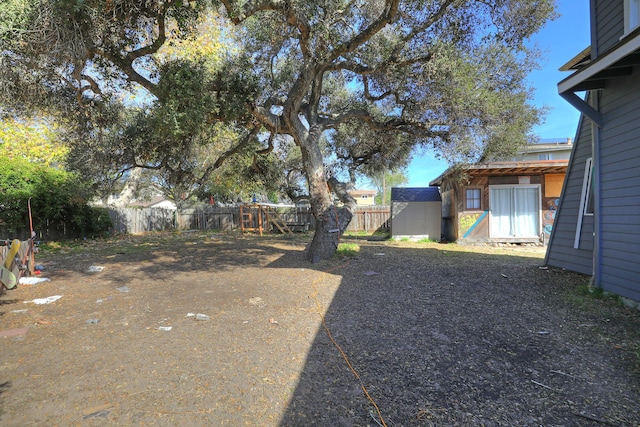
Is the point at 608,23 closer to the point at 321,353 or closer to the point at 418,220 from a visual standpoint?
the point at 321,353

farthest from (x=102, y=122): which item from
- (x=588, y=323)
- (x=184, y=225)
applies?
(x=184, y=225)

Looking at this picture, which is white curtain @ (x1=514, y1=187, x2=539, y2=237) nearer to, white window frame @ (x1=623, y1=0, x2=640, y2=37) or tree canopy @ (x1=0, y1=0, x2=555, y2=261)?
tree canopy @ (x1=0, y1=0, x2=555, y2=261)

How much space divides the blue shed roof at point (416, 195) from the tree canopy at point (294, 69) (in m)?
4.69

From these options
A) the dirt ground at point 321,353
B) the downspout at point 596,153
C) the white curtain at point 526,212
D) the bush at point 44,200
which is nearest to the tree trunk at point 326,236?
the dirt ground at point 321,353

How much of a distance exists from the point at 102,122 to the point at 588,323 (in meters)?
11.1

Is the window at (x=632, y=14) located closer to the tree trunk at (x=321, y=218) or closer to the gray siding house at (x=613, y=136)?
the gray siding house at (x=613, y=136)

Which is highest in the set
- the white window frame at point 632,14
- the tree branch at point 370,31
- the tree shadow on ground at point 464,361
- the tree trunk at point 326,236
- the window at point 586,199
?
the tree branch at point 370,31

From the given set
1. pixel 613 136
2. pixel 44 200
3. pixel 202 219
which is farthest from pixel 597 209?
pixel 202 219

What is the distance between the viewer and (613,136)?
5.31 m

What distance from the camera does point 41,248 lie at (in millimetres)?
12125

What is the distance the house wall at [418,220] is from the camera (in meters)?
15.1

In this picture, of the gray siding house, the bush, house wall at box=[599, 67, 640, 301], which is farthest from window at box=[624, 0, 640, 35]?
the bush

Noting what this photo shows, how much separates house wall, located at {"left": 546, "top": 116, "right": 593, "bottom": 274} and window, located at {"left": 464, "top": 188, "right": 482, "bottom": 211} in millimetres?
5690

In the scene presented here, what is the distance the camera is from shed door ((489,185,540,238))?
12812 mm
